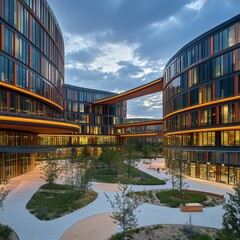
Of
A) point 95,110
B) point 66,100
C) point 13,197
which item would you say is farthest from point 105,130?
point 13,197

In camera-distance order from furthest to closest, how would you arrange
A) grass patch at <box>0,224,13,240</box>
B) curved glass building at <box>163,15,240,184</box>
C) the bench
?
1. curved glass building at <box>163,15,240,184</box>
2. the bench
3. grass patch at <box>0,224,13,240</box>

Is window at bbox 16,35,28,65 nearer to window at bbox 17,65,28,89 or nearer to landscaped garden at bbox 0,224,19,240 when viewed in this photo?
window at bbox 17,65,28,89

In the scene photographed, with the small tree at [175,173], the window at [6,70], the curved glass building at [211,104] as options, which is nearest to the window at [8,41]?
the window at [6,70]

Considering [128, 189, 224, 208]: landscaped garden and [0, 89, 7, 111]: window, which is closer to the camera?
[128, 189, 224, 208]: landscaped garden

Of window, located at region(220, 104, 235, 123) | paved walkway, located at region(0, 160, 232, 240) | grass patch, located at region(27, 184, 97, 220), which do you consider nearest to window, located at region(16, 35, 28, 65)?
grass patch, located at region(27, 184, 97, 220)

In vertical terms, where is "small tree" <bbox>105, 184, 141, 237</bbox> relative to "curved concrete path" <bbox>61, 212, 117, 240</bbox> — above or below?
above

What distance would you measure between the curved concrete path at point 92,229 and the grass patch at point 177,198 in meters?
6.77

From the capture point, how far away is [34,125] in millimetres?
27219

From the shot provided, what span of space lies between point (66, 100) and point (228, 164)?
2425 inches

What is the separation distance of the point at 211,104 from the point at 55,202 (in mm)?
26638

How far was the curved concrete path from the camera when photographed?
14.2 metres

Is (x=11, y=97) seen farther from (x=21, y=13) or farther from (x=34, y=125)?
(x=21, y=13)

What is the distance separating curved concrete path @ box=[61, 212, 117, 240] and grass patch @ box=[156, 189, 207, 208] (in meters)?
6.77

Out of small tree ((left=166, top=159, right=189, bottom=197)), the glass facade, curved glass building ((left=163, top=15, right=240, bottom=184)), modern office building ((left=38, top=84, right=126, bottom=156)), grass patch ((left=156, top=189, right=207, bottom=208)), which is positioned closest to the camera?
grass patch ((left=156, top=189, right=207, bottom=208))
